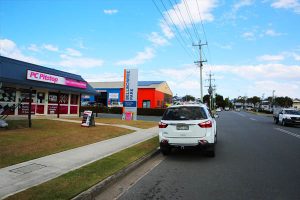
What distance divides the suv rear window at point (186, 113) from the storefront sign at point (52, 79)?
14266 mm

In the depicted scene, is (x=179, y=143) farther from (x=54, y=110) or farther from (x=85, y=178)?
(x=54, y=110)

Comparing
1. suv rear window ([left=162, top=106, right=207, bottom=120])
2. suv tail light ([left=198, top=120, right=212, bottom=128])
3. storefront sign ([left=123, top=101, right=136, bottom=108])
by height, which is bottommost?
suv tail light ([left=198, top=120, right=212, bottom=128])

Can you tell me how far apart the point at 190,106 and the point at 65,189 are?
5200 millimetres

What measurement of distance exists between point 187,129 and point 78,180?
4.04m

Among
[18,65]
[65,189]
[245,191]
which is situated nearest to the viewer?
[65,189]

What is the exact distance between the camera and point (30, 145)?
954 cm

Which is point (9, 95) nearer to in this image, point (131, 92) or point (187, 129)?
point (131, 92)

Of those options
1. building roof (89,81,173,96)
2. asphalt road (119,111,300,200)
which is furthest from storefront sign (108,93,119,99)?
asphalt road (119,111,300,200)

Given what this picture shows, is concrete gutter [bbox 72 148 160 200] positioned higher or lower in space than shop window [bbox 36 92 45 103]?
lower

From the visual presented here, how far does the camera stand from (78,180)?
18.9 feet

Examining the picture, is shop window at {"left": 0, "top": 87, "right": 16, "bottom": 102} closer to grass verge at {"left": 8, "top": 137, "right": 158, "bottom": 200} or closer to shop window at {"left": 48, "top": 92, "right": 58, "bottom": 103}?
shop window at {"left": 48, "top": 92, "right": 58, "bottom": 103}

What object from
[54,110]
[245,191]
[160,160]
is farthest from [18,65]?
[245,191]

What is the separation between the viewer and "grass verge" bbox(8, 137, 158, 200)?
4.83m

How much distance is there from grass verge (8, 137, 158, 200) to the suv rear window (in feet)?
5.68
